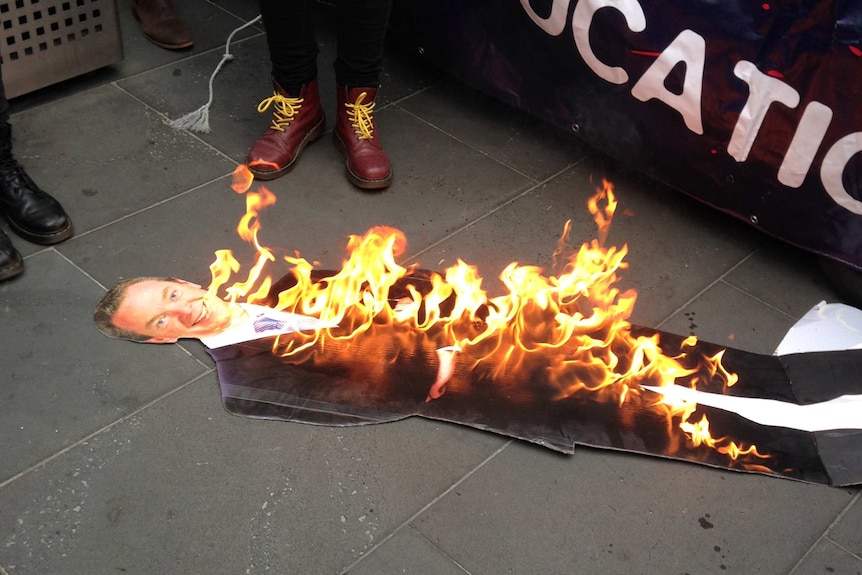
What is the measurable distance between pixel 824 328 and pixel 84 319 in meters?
1.89

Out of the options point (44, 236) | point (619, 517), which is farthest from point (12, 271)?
point (619, 517)

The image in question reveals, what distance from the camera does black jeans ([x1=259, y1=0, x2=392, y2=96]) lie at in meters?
2.65

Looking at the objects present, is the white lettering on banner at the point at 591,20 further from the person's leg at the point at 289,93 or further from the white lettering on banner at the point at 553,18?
the person's leg at the point at 289,93

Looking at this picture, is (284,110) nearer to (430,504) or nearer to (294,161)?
(294,161)

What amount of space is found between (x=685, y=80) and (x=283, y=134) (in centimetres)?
119

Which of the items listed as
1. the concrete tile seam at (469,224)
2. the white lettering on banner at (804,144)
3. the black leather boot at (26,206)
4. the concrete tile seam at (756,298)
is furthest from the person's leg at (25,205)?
the white lettering on banner at (804,144)

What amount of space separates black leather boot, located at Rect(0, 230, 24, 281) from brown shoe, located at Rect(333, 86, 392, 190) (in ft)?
3.15

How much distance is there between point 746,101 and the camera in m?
2.53

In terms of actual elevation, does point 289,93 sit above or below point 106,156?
above

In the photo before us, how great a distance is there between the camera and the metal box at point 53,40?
2895 millimetres

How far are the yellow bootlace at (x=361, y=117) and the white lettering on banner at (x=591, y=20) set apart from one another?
0.66m

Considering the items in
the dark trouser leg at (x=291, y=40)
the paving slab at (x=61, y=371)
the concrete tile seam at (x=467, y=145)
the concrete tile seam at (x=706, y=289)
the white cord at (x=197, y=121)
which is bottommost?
the white cord at (x=197, y=121)

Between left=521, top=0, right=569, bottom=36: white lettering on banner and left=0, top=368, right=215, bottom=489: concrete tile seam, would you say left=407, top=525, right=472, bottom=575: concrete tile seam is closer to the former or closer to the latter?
left=0, top=368, right=215, bottom=489: concrete tile seam

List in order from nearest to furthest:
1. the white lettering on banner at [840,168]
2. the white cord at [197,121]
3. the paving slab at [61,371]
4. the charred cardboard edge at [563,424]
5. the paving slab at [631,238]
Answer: the paving slab at [61,371] → the charred cardboard edge at [563,424] → the white lettering on banner at [840,168] → the paving slab at [631,238] → the white cord at [197,121]
